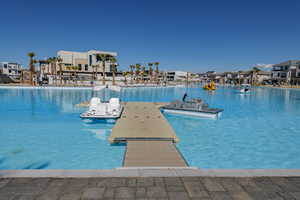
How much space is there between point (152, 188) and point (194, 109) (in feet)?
41.8

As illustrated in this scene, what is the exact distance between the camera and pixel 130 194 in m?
3.33

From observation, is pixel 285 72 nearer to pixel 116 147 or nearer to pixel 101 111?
pixel 101 111

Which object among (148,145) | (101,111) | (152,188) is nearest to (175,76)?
(101,111)

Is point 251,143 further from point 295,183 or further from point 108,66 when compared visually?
point 108,66

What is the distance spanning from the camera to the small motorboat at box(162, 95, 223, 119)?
15133 millimetres

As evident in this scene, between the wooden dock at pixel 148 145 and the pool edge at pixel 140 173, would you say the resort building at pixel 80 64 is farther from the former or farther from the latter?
the pool edge at pixel 140 173

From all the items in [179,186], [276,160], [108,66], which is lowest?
[276,160]

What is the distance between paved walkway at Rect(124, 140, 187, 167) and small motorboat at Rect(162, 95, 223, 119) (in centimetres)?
848

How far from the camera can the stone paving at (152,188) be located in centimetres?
328

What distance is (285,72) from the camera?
81.2m

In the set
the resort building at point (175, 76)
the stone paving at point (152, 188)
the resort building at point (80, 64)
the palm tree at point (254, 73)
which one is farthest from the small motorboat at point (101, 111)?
the resort building at point (175, 76)

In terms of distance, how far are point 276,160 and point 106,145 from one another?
7.67m

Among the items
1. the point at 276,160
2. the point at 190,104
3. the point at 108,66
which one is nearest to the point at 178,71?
the point at 108,66

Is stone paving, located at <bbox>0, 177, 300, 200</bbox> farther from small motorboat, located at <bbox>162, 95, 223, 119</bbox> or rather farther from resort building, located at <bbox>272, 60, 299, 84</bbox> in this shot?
resort building, located at <bbox>272, 60, 299, 84</bbox>
